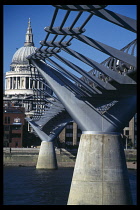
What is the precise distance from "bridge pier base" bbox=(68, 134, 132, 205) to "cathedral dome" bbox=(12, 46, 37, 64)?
15472 cm

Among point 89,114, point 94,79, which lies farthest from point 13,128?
point 94,79

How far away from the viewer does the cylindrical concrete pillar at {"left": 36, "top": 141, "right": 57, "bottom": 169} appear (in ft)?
298

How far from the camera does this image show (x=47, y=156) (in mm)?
90812

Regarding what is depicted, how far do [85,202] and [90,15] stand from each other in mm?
13202

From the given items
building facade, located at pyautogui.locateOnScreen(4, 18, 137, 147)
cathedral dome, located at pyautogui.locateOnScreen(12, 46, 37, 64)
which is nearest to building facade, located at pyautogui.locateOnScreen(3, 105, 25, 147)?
building facade, located at pyautogui.locateOnScreen(4, 18, 137, 147)

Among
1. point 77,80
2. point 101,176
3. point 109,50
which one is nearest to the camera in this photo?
point 109,50

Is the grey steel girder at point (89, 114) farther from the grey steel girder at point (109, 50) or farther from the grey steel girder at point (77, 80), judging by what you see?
the grey steel girder at point (109, 50)

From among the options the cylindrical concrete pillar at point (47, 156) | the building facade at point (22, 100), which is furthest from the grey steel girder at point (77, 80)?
the building facade at point (22, 100)

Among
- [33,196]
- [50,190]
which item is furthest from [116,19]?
[50,190]

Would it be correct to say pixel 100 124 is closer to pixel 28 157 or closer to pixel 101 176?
pixel 101 176

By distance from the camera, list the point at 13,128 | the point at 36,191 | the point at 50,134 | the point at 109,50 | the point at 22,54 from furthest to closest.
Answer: the point at 22,54 < the point at 13,128 < the point at 50,134 < the point at 36,191 < the point at 109,50

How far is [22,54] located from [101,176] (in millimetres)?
160170

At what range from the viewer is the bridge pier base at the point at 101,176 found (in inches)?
1319

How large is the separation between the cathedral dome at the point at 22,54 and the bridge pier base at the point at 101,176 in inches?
6091
